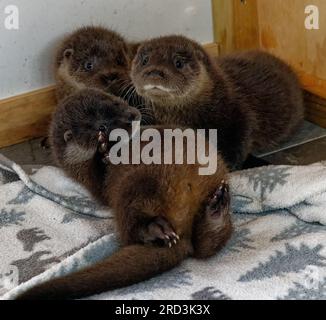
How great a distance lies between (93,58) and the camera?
9.65 ft

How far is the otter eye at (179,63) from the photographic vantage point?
252cm

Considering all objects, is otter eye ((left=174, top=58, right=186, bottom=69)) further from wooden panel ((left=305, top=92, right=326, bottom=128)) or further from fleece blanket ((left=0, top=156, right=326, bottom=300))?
wooden panel ((left=305, top=92, right=326, bottom=128))

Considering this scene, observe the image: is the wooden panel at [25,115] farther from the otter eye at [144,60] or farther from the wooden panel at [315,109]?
the wooden panel at [315,109]

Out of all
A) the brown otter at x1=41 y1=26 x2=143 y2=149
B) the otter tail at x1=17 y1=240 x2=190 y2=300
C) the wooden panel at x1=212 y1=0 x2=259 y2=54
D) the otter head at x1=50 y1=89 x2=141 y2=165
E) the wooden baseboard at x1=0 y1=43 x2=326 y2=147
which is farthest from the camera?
the wooden panel at x1=212 y1=0 x2=259 y2=54

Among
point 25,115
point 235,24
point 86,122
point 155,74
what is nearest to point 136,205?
point 86,122

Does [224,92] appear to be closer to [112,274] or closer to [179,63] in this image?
[179,63]

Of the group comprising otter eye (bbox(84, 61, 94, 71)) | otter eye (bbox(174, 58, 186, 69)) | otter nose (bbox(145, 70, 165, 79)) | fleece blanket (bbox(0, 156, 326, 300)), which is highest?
otter eye (bbox(174, 58, 186, 69))

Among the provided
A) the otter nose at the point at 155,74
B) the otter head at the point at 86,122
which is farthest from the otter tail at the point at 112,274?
the otter nose at the point at 155,74

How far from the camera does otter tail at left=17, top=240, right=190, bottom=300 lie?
5.87 ft

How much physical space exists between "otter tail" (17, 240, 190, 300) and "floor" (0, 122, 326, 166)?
0.94 metres

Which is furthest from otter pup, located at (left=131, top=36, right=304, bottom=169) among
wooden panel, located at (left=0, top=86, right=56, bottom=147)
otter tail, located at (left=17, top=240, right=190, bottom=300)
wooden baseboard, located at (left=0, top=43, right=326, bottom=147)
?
otter tail, located at (left=17, top=240, right=190, bottom=300)

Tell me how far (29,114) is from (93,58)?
0.38 m
